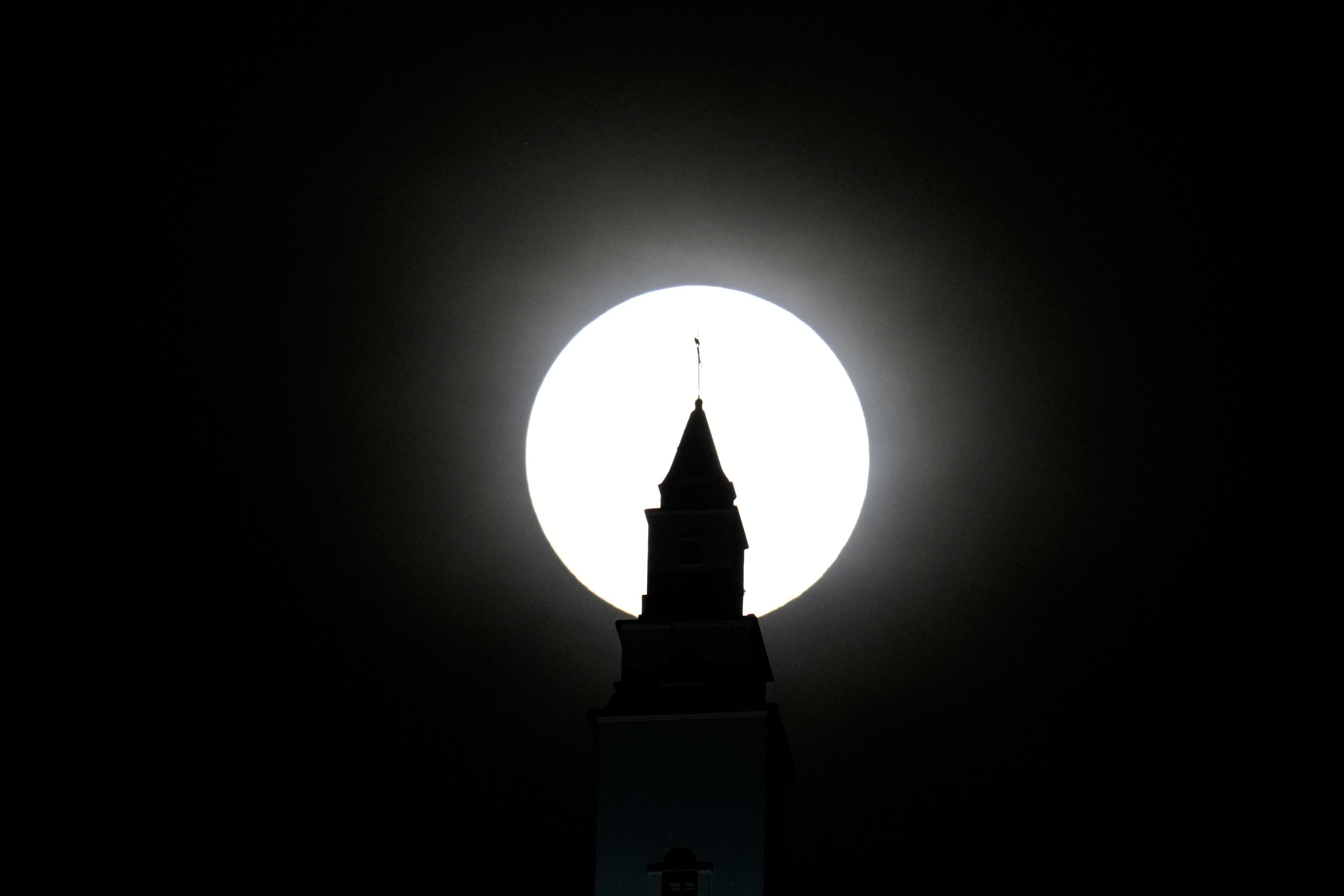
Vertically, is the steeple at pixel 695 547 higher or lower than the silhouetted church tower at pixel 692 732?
higher

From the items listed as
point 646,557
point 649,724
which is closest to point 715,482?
point 646,557

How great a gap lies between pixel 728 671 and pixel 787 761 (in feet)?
9.41

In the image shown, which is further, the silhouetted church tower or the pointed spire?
the pointed spire

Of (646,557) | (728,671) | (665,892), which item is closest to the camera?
(665,892)

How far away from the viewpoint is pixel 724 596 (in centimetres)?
3984

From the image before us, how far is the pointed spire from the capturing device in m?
40.8

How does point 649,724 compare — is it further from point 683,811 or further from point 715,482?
point 715,482

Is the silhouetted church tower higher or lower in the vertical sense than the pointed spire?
lower

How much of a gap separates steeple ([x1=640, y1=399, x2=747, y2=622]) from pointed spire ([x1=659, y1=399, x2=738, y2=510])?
0.02 metres

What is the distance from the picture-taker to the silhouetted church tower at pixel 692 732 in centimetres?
3656

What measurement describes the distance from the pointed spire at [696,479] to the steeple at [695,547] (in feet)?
0.05

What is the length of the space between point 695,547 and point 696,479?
168 cm

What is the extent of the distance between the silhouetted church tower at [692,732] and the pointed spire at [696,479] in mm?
40

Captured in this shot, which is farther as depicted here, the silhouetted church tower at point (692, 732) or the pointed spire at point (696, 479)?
the pointed spire at point (696, 479)
